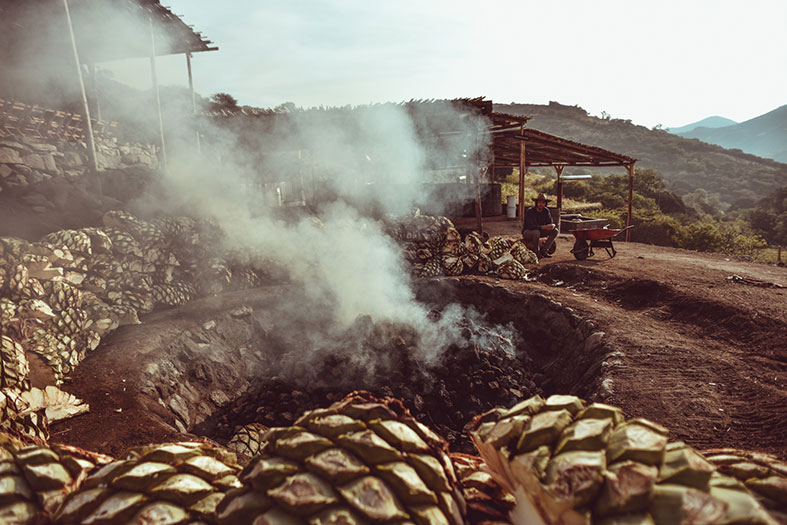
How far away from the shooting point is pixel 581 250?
32.5 ft

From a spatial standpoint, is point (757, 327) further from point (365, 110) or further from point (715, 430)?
point (365, 110)

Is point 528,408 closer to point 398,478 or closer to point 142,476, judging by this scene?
point 398,478

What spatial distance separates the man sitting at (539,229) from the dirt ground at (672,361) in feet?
7.76

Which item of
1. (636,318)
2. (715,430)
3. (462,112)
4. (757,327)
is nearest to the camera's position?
(715,430)

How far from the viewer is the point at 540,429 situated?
667 millimetres

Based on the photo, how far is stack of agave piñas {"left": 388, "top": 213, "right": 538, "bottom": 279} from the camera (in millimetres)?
8656

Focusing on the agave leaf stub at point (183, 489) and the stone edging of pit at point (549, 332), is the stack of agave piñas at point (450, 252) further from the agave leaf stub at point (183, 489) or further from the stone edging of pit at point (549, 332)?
the agave leaf stub at point (183, 489)

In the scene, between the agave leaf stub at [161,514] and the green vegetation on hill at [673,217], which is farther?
the green vegetation on hill at [673,217]

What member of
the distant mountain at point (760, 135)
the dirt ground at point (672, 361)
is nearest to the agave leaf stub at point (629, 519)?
the dirt ground at point (672, 361)

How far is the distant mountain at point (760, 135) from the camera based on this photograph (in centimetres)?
14512

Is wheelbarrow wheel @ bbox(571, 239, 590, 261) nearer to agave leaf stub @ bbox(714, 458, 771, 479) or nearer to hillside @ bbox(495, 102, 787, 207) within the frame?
agave leaf stub @ bbox(714, 458, 771, 479)

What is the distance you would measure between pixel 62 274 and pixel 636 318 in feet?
27.4

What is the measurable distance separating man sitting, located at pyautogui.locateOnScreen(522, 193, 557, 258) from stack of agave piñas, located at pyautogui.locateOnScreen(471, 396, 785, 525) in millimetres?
10034

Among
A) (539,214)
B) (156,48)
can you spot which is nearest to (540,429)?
(539,214)
